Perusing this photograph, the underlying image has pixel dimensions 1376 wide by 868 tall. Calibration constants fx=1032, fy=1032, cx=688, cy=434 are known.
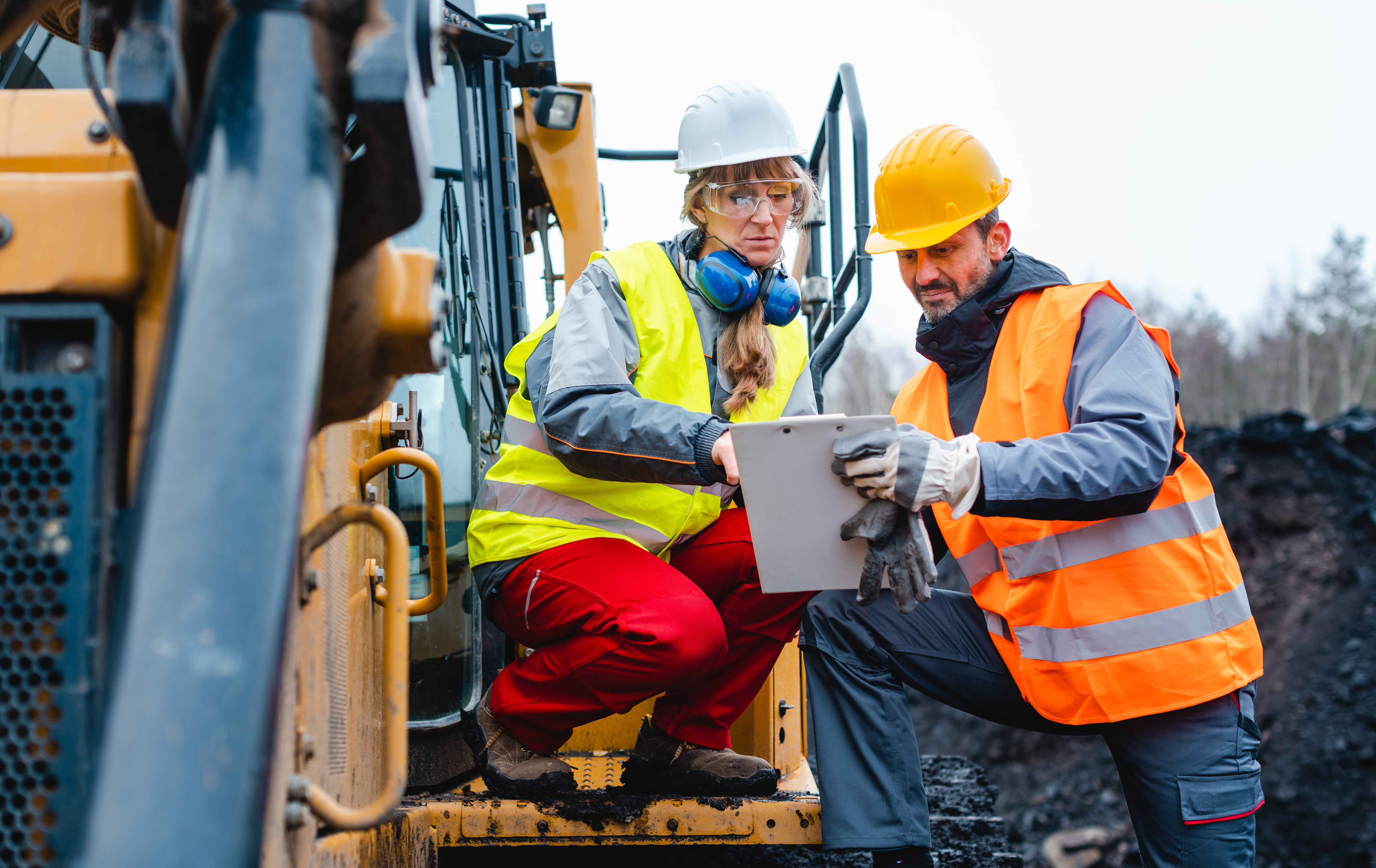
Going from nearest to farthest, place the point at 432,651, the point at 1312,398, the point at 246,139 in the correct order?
the point at 246,139
the point at 432,651
the point at 1312,398

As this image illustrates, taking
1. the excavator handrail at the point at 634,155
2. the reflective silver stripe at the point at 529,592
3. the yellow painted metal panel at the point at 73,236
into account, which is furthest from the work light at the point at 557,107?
the yellow painted metal panel at the point at 73,236

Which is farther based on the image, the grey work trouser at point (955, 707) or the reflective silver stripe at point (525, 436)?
the reflective silver stripe at point (525, 436)

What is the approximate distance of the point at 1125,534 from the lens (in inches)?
94.0

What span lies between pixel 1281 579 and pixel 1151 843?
979 cm

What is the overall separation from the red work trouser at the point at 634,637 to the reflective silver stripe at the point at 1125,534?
2.05ft

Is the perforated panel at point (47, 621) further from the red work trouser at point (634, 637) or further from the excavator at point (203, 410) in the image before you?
the red work trouser at point (634, 637)

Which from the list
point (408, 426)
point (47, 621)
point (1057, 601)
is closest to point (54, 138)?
point (47, 621)

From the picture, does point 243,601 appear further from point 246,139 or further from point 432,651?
point 432,651

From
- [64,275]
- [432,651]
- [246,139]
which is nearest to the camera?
[246,139]

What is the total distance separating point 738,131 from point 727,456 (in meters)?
1.03

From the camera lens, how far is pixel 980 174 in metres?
2.88

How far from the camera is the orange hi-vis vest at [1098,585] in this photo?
230 centimetres

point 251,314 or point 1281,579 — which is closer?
point 251,314

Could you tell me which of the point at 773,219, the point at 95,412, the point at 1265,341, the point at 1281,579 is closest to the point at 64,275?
the point at 95,412
